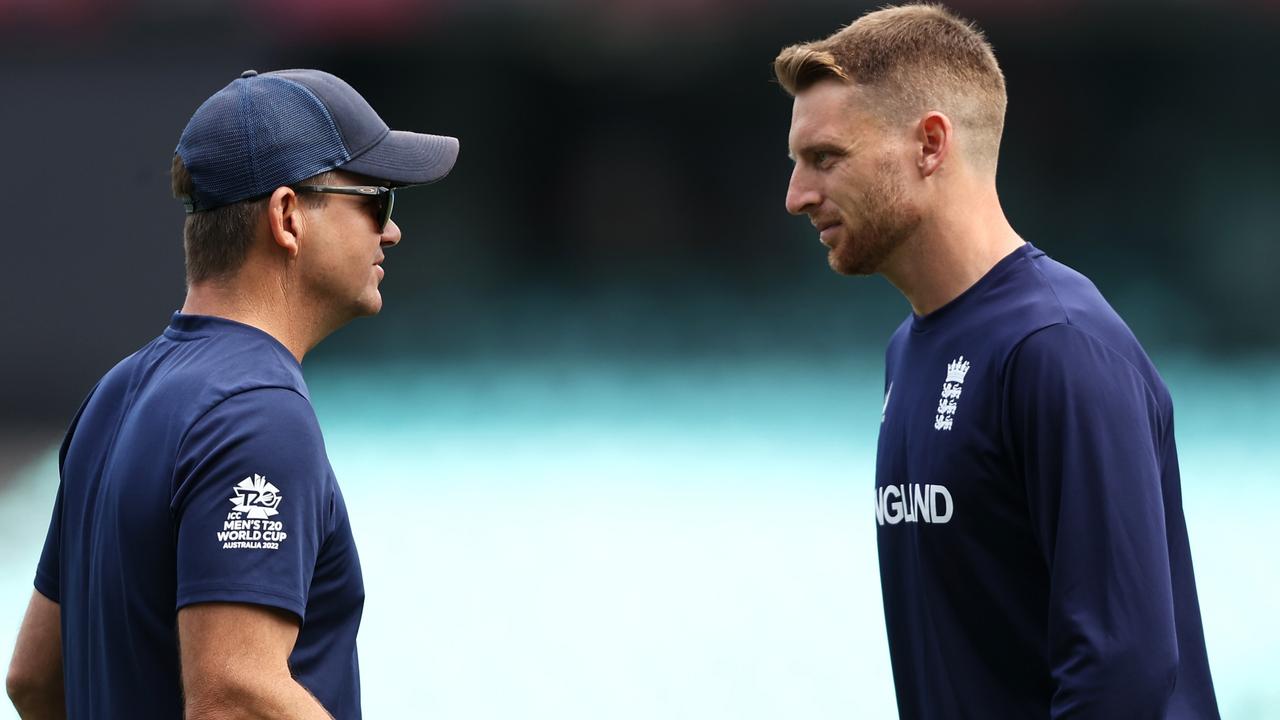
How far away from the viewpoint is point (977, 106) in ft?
6.09

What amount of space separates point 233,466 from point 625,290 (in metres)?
7.08

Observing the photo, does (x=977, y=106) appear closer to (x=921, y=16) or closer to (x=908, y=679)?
(x=921, y=16)

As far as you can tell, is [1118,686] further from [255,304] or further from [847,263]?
[255,304]

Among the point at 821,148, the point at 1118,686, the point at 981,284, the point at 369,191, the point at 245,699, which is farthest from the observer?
the point at 821,148

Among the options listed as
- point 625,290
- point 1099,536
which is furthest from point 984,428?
point 625,290

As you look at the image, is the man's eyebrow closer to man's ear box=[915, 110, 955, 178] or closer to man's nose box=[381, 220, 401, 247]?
man's ear box=[915, 110, 955, 178]

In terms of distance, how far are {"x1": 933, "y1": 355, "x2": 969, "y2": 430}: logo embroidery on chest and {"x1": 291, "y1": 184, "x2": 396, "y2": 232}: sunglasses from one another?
72cm

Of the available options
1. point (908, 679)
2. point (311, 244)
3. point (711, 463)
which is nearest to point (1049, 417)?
point (908, 679)

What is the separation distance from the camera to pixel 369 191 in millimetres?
1594

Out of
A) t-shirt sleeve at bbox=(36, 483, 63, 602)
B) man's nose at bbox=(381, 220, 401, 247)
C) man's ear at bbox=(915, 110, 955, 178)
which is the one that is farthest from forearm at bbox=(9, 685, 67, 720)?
man's ear at bbox=(915, 110, 955, 178)

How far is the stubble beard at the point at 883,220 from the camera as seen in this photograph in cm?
182

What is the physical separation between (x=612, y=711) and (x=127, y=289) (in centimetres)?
259

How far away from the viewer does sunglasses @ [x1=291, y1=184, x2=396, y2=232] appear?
1545mm

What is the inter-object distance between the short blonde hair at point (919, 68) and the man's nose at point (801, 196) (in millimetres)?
139
